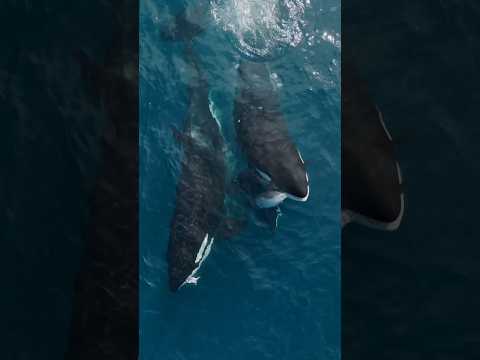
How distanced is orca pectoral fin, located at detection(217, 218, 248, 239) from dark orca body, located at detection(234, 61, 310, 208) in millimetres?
852

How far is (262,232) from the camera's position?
15.5m

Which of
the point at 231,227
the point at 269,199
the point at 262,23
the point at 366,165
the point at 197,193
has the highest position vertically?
the point at 262,23

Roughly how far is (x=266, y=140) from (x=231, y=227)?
3007 millimetres
